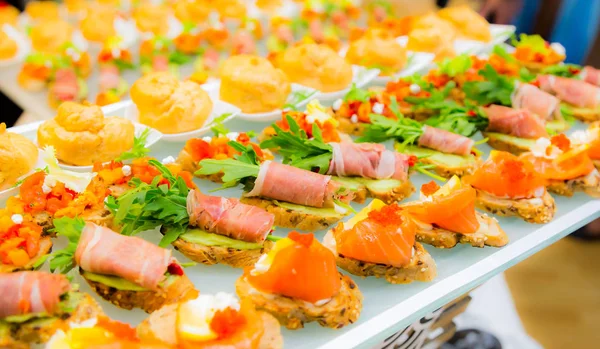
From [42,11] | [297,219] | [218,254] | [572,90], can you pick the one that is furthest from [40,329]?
[42,11]

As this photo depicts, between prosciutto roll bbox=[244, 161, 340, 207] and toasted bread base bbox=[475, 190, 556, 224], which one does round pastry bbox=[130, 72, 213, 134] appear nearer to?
prosciutto roll bbox=[244, 161, 340, 207]

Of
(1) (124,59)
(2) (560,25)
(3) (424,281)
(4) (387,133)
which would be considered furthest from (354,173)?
(2) (560,25)

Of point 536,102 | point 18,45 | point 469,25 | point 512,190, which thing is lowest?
point 18,45

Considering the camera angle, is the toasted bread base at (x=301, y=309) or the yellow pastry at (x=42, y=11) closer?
the toasted bread base at (x=301, y=309)

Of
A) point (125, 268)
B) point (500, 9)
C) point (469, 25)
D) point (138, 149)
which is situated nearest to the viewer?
point (125, 268)

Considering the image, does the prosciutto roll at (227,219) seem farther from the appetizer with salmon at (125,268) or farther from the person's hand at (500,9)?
the person's hand at (500,9)

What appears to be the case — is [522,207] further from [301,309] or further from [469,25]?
[469,25]

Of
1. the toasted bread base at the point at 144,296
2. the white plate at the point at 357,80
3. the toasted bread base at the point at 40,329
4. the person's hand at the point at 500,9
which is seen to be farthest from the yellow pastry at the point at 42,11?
the person's hand at the point at 500,9

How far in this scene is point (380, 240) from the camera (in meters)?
2.34

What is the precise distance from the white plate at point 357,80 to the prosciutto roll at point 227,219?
1.66 metres

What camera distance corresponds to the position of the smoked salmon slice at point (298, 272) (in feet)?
6.73

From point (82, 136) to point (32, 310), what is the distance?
1215 mm

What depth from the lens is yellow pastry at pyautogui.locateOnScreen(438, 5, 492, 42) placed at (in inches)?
207

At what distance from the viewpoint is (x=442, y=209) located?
8.54ft
